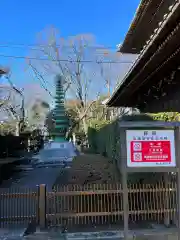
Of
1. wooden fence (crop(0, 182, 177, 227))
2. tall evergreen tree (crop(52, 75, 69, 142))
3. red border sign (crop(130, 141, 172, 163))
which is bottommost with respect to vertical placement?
wooden fence (crop(0, 182, 177, 227))

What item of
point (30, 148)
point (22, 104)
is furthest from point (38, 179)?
point (22, 104)

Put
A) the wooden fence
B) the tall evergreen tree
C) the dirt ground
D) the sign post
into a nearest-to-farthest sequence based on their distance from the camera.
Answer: the sign post → the wooden fence → the dirt ground → the tall evergreen tree

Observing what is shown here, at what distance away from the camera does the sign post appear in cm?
509

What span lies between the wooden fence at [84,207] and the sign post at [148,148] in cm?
168

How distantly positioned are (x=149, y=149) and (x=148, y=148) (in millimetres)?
23

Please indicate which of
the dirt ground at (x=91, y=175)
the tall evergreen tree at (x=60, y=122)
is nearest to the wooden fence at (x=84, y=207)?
the dirt ground at (x=91, y=175)

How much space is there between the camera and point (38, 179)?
1391 centimetres

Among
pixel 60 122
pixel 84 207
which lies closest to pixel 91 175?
pixel 84 207

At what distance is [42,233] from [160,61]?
209 inches

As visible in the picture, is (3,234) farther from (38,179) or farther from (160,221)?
(38,179)

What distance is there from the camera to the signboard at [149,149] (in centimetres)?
511

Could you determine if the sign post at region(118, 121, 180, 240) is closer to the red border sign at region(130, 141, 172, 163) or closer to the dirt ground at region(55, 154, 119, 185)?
the red border sign at region(130, 141, 172, 163)

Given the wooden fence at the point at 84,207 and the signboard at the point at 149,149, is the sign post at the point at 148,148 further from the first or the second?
the wooden fence at the point at 84,207

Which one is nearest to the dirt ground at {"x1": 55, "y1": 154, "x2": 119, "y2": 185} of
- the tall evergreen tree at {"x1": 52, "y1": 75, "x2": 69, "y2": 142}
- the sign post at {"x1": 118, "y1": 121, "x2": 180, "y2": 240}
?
the sign post at {"x1": 118, "y1": 121, "x2": 180, "y2": 240}
